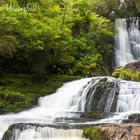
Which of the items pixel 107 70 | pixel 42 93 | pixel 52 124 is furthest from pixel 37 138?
pixel 107 70

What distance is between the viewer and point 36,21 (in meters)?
20.8

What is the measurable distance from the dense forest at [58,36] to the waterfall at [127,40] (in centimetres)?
62

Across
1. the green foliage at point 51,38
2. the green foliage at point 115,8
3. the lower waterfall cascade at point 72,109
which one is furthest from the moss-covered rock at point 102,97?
the green foliage at point 115,8

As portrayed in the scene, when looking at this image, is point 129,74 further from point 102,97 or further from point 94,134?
point 94,134

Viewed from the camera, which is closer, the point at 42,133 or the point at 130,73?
the point at 42,133

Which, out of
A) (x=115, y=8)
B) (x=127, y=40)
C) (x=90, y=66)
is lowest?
(x=90, y=66)

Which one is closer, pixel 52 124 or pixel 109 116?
pixel 52 124

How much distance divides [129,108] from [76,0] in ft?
42.2

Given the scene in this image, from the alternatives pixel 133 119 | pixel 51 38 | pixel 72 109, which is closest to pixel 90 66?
pixel 51 38

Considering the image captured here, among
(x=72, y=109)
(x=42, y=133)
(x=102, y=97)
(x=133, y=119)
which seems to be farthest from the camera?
(x=102, y=97)

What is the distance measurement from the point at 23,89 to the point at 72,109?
3.50 metres

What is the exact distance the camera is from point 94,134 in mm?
12266

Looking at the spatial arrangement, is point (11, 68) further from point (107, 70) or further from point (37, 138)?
point (37, 138)

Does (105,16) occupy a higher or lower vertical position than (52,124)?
higher
